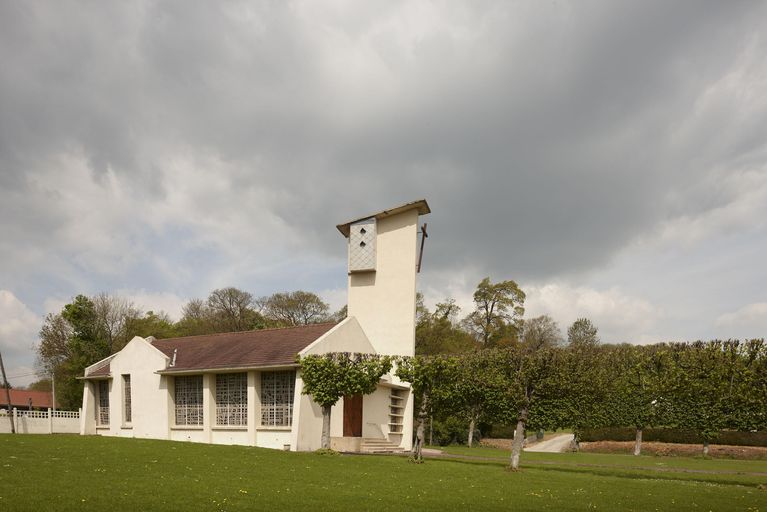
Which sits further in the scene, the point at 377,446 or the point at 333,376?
the point at 377,446

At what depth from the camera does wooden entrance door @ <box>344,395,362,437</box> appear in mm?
26578

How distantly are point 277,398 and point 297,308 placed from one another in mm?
37265

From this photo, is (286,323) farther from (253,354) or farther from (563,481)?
(563,481)

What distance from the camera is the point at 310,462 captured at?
18844 mm

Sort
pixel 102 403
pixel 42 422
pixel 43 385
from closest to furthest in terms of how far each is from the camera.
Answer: pixel 102 403, pixel 42 422, pixel 43 385

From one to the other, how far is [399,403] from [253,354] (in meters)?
8.86

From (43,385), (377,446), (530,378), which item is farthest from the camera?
(43,385)

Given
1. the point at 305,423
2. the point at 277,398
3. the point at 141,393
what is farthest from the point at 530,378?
the point at 141,393

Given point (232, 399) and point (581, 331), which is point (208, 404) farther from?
point (581, 331)

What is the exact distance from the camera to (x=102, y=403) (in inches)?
1259

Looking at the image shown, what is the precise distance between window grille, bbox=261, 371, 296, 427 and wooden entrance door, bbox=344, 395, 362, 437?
298cm

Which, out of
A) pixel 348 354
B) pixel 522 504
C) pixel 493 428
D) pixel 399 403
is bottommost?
pixel 493 428

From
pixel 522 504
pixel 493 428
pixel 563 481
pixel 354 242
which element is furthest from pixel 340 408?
pixel 493 428

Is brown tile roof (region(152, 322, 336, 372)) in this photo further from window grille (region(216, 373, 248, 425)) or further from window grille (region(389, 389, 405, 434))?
window grille (region(389, 389, 405, 434))
